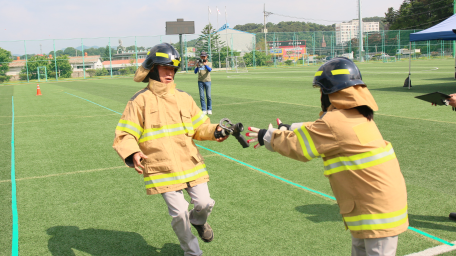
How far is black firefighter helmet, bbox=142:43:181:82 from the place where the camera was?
3557mm

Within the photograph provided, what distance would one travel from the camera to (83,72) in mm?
53156

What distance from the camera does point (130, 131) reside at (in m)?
3.38

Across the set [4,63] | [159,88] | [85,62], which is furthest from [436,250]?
[85,62]

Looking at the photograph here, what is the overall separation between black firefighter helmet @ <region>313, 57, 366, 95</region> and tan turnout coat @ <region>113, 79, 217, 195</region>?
132 centimetres

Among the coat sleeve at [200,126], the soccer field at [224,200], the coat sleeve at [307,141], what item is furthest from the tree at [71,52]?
the coat sleeve at [307,141]

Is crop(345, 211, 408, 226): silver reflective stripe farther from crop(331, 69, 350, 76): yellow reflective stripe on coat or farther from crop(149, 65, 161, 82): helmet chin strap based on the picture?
crop(149, 65, 161, 82): helmet chin strap

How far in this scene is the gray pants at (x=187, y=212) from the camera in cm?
335

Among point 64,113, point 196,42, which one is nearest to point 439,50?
point 196,42

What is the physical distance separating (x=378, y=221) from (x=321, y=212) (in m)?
2.38

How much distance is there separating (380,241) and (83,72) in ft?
182

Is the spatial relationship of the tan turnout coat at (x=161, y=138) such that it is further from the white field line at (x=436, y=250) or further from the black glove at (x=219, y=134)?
the white field line at (x=436, y=250)

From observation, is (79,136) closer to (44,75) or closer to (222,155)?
(222,155)

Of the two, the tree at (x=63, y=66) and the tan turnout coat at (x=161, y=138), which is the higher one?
the tree at (x=63, y=66)

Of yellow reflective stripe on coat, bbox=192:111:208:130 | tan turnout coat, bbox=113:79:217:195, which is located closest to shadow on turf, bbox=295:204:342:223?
tan turnout coat, bbox=113:79:217:195
